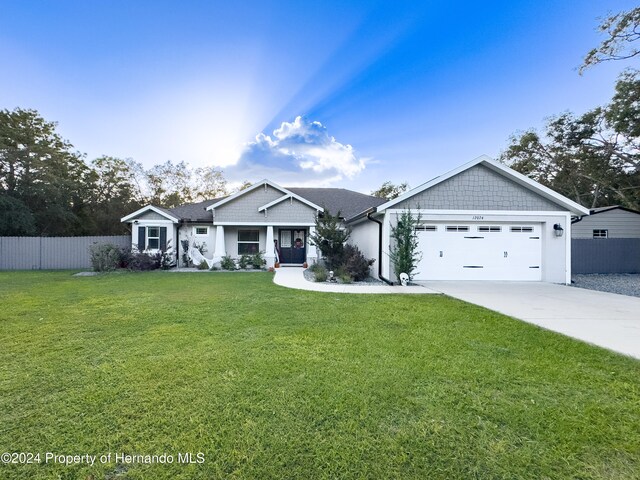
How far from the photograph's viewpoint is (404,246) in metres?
10.0

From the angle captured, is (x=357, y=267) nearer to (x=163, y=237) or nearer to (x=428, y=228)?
(x=428, y=228)

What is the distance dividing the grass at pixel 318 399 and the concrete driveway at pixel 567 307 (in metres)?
0.70

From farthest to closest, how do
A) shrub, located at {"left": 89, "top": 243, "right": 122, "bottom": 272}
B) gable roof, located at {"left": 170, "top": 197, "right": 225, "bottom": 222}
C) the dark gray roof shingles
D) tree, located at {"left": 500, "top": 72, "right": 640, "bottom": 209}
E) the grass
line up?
the dark gray roof shingles
gable roof, located at {"left": 170, "top": 197, "right": 225, "bottom": 222}
tree, located at {"left": 500, "top": 72, "right": 640, "bottom": 209}
shrub, located at {"left": 89, "top": 243, "right": 122, "bottom": 272}
the grass

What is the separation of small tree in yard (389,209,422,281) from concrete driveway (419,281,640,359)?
39.7 inches

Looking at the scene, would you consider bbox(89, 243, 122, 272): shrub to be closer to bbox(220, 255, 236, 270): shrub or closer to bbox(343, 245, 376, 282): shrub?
bbox(220, 255, 236, 270): shrub

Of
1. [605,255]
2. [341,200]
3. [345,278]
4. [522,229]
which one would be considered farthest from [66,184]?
[605,255]

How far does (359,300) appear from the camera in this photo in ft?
24.4

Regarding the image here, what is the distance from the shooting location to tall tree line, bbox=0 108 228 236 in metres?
20.3

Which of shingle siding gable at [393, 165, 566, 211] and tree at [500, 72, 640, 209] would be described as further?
tree at [500, 72, 640, 209]

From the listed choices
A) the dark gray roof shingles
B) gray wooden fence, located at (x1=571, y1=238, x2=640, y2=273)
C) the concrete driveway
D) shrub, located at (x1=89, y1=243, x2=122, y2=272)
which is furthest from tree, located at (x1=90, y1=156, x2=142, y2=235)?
gray wooden fence, located at (x1=571, y1=238, x2=640, y2=273)

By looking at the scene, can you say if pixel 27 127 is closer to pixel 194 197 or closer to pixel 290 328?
pixel 194 197

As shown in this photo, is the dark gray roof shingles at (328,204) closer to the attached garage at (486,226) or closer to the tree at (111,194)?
the attached garage at (486,226)

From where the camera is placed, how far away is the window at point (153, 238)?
1549cm

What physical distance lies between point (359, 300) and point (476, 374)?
4153 millimetres
